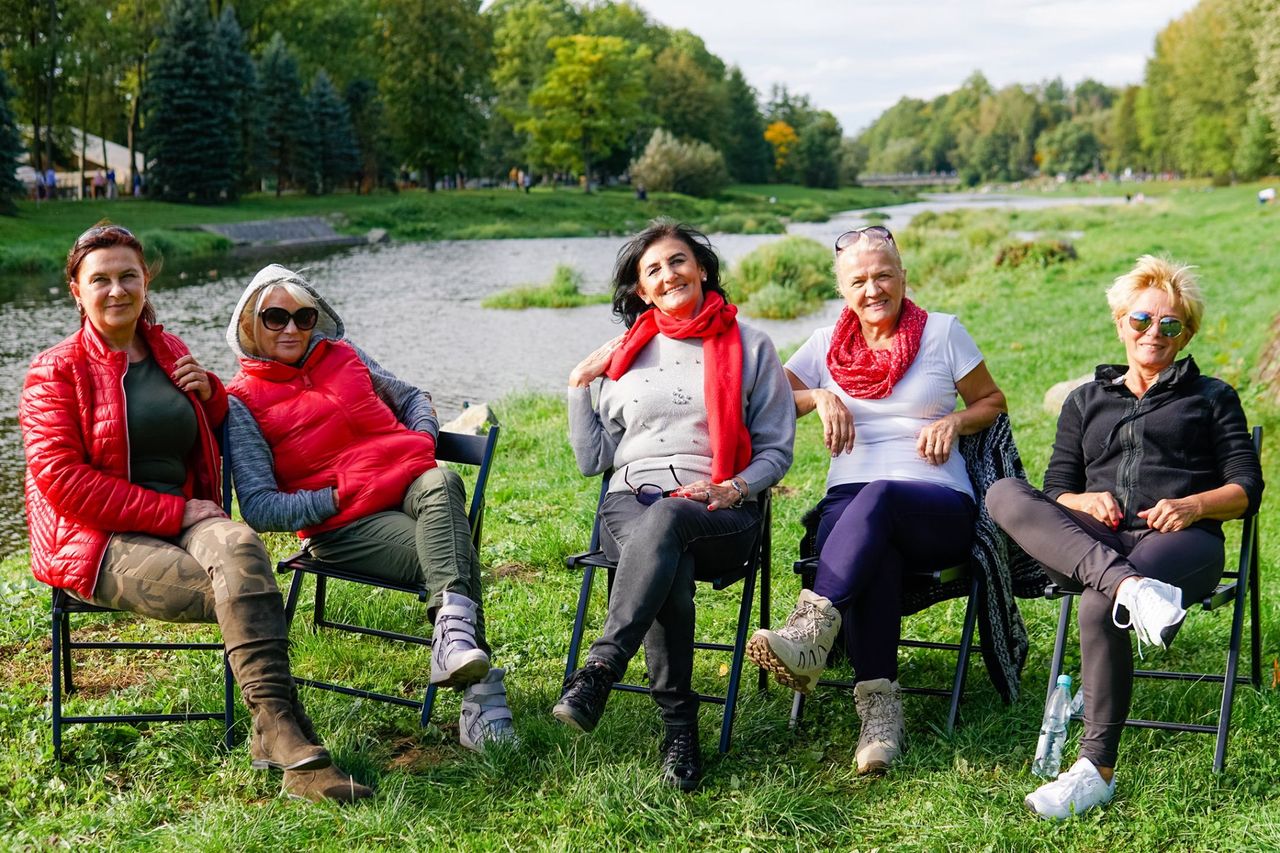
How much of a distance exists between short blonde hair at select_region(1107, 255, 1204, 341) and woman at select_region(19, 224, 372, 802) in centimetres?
276

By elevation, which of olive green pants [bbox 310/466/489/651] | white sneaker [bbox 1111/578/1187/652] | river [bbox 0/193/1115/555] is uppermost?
white sneaker [bbox 1111/578/1187/652]

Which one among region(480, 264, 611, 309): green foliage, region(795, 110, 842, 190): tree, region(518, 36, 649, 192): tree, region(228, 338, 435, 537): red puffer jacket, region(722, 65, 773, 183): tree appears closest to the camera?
region(228, 338, 435, 537): red puffer jacket

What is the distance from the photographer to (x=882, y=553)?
12.2ft

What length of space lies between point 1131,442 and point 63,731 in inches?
138

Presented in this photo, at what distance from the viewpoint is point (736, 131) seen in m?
91.1

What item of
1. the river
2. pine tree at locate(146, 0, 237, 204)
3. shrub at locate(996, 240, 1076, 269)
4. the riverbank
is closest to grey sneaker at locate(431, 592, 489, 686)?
the river

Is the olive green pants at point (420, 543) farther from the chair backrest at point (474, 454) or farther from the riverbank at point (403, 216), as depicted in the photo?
the riverbank at point (403, 216)

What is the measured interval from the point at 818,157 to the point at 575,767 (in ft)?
326

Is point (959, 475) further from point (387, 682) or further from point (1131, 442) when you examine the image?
point (387, 682)

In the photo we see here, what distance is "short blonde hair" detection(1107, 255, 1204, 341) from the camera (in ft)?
12.1

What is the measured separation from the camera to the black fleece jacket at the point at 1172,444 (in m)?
3.60

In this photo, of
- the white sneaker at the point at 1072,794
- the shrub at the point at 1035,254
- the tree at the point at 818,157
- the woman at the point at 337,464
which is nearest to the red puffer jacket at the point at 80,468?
the woman at the point at 337,464

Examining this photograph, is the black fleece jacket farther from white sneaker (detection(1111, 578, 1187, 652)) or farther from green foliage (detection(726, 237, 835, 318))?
green foliage (detection(726, 237, 835, 318))

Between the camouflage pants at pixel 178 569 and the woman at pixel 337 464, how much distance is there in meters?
0.39
